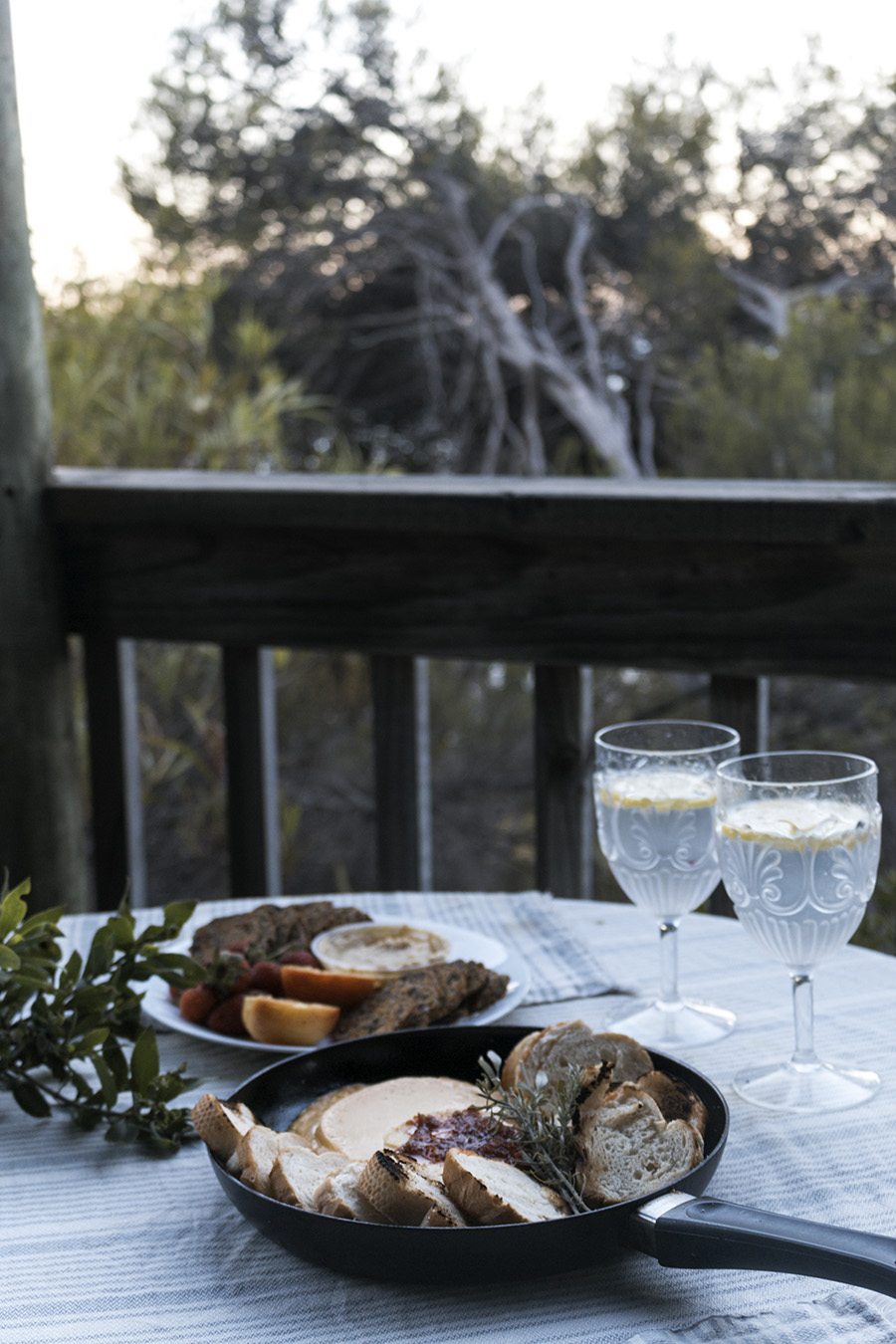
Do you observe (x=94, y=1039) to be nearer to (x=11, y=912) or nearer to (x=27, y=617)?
(x=11, y=912)

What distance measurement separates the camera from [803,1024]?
26.2 inches

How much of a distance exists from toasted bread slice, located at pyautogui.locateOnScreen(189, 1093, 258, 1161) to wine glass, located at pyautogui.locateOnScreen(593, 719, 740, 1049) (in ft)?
0.89

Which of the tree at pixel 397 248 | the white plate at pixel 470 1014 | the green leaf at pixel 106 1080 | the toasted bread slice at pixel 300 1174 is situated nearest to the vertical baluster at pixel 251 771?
the white plate at pixel 470 1014

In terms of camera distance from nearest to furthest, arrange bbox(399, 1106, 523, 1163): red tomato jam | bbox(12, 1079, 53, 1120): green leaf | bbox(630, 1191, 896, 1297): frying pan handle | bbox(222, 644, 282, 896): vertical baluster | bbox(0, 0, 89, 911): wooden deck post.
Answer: bbox(630, 1191, 896, 1297): frying pan handle → bbox(399, 1106, 523, 1163): red tomato jam → bbox(12, 1079, 53, 1120): green leaf → bbox(0, 0, 89, 911): wooden deck post → bbox(222, 644, 282, 896): vertical baluster

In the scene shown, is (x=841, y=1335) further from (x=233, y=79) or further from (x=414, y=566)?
(x=233, y=79)

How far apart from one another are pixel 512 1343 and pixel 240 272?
5.36 m

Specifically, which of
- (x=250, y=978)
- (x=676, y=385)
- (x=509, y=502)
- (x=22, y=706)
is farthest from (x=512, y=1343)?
(x=676, y=385)

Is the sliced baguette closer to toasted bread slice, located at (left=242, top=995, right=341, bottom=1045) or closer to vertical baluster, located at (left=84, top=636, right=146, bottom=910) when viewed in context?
toasted bread slice, located at (left=242, top=995, right=341, bottom=1045)

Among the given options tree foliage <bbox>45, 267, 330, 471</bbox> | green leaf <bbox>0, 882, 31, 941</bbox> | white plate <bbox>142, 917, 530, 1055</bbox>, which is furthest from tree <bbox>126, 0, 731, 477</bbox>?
green leaf <bbox>0, 882, 31, 941</bbox>

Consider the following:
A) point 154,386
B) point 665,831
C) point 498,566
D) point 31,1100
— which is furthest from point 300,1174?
point 154,386

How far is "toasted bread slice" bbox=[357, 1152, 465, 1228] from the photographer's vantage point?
0.47 metres

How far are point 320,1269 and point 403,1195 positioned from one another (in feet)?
0.25

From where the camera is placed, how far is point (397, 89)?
491 centimetres

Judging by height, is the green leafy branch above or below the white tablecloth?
above
